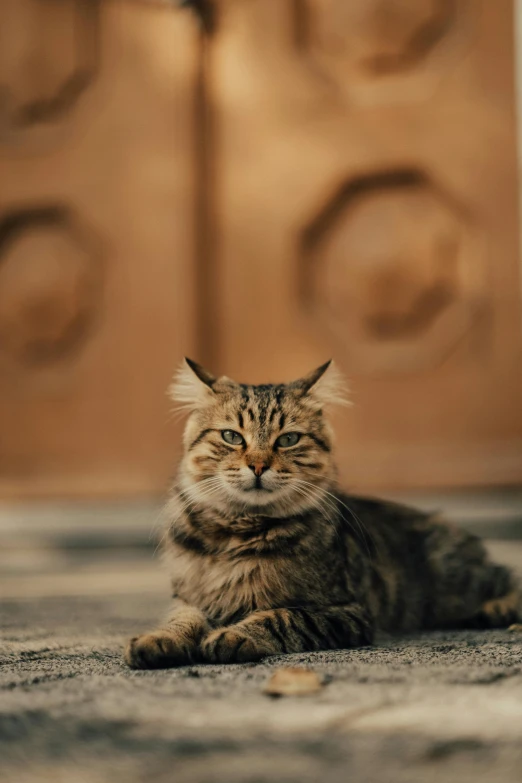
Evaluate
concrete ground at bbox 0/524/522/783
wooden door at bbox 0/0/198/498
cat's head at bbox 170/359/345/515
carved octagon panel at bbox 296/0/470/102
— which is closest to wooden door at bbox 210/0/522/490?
carved octagon panel at bbox 296/0/470/102

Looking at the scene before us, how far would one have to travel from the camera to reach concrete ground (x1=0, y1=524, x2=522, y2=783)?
28.1 inches

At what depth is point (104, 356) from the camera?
2.76 meters

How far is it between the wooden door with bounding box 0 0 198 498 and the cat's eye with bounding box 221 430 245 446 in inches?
46.4

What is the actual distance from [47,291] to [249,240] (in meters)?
0.75

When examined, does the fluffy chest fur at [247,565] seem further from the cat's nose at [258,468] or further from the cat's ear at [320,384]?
the cat's ear at [320,384]

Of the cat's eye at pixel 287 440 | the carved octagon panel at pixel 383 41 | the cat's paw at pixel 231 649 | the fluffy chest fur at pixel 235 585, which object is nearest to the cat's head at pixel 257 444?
the cat's eye at pixel 287 440

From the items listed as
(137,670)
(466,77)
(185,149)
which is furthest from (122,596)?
(466,77)

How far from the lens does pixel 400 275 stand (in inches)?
105

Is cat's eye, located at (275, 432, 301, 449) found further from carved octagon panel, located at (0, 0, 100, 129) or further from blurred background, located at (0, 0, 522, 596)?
carved octagon panel, located at (0, 0, 100, 129)

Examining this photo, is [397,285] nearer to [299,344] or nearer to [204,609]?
[299,344]

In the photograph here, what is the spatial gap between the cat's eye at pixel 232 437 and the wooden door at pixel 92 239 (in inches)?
46.4

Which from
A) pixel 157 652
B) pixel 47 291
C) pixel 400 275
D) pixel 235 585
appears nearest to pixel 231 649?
pixel 157 652

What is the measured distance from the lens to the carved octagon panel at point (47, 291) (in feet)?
9.02

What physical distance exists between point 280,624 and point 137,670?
26 centimetres
